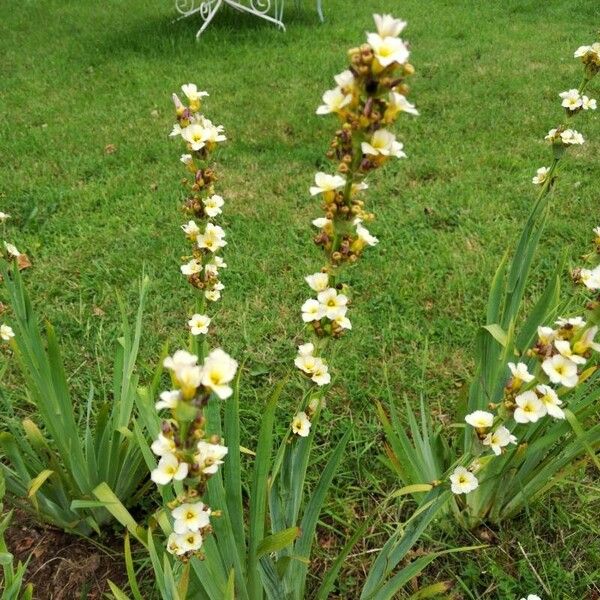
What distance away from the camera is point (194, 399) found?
2.70 feet

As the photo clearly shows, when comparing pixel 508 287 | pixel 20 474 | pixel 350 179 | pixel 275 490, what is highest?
pixel 350 179

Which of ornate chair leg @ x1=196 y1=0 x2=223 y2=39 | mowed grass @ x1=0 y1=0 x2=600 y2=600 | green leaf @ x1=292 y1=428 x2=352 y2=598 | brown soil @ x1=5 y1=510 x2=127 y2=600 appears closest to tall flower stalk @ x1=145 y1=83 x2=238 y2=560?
green leaf @ x1=292 y1=428 x2=352 y2=598

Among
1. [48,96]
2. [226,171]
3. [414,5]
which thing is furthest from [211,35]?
[226,171]

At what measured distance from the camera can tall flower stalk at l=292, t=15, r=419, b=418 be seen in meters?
0.87

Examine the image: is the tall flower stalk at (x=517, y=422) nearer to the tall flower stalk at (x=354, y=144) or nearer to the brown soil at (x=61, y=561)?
the tall flower stalk at (x=354, y=144)

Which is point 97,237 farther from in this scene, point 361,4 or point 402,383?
point 361,4

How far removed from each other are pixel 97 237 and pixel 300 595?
2.43 m

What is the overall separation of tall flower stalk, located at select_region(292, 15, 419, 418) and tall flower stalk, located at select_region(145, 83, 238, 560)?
0.85 ft

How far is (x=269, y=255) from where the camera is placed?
3244mm

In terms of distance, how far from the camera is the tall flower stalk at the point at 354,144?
872mm

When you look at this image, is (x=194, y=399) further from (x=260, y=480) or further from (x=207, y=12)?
(x=207, y=12)

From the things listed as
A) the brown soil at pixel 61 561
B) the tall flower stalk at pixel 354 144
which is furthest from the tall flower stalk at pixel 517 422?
the brown soil at pixel 61 561

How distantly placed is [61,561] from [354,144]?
1560 mm

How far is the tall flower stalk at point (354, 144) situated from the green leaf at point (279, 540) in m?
0.30
